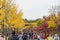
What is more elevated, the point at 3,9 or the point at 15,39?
the point at 3,9

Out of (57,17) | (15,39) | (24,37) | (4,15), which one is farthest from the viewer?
(57,17)

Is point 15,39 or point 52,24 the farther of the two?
point 52,24

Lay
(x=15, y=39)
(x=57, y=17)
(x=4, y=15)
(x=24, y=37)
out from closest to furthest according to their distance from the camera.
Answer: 1. (x=15, y=39)
2. (x=24, y=37)
3. (x=4, y=15)
4. (x=57, y=17)

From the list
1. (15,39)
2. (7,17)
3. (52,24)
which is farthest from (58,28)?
(15,39)

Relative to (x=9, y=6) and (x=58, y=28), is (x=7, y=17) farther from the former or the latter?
(x=58, y=28)

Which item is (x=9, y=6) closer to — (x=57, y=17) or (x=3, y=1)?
(x=3, y=1)

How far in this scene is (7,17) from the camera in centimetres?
2777

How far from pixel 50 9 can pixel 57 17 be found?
2731 mm

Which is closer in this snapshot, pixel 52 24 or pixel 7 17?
pixel 7 17

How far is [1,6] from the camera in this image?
89.4ft

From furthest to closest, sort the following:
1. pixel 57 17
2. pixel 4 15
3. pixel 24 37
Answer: pixel 57 17 → pixel 4 15 → pixel 24 37

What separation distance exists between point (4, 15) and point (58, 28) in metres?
18.5

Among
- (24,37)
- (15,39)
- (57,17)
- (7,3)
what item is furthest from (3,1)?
(57,17)

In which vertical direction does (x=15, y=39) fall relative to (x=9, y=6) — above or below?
below
